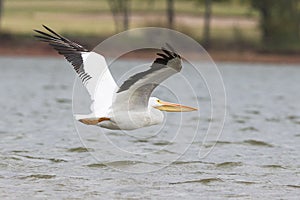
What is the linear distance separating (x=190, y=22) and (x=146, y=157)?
46065 millimetres

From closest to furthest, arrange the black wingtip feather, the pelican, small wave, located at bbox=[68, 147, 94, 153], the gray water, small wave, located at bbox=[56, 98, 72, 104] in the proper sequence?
the gray water < the pelican < the black wingtip feather < small wave, located at bbox=[68, 147, 94, 153] < small wave, located at bbox=[56, 98, 72, 104]

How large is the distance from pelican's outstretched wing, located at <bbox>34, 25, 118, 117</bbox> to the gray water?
1.13m

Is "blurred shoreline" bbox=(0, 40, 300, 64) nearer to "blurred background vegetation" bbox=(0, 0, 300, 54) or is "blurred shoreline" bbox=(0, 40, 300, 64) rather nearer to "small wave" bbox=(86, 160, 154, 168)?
"blurred background vegetation" bbox=(0, 0, 300, 54)

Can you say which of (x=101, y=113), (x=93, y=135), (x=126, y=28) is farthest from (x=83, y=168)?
(x=126, y=28)

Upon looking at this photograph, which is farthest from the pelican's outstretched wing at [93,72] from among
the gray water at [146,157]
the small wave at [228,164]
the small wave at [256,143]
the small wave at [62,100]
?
the small wave at [62,100]

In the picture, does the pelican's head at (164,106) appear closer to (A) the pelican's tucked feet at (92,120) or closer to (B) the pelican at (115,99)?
(B) the pelican at (115,99)

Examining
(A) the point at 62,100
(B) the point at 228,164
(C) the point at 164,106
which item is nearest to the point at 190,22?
(A) the point at 62,100

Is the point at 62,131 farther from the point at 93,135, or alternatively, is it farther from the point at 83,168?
Result: the point at 83,168

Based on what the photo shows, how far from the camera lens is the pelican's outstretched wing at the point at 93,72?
540 inches

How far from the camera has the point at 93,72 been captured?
555 inches

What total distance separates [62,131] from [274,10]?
38.4m

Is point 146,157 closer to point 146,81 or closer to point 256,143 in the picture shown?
point 256,143

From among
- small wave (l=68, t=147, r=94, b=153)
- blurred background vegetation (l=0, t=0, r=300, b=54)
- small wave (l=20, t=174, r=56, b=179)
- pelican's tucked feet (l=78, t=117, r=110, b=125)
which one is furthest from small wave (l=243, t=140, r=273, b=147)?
blurred background vegetation (l=0, t=0, r=300, b=54)

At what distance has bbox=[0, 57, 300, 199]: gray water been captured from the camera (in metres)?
13.0
